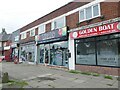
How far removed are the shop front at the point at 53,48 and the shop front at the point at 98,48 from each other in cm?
158

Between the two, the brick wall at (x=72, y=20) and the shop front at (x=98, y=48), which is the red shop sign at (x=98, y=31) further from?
the brick wall at (x=72, y=20)

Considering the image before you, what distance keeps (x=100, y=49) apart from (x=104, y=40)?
2.49ft

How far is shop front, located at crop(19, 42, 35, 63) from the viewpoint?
21.2m

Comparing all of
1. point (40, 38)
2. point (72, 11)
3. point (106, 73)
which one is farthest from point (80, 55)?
point (40, 38)

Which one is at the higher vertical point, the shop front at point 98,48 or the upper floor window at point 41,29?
the upper floor window at point 41,29

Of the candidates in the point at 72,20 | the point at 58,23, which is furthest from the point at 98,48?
the point at 58,23

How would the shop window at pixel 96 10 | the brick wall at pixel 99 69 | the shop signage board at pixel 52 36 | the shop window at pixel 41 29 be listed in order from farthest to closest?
the shop window at pixel 41 29, the shop signage board at pixel 52 36, the shop window at pixel 96 10, the brick wall at pixel 99 69

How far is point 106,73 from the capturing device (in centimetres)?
1084

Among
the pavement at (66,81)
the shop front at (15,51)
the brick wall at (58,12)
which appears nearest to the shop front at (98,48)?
the pavement at (66,81)

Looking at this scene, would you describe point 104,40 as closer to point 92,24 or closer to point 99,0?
point 92,24

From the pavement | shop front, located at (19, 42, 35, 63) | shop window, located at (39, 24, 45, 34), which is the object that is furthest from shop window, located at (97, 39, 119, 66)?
shop front, located at (19, 42, 35, 63)

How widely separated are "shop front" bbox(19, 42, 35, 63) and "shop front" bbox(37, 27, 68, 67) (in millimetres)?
1653

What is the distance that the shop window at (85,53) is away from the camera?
12129mm

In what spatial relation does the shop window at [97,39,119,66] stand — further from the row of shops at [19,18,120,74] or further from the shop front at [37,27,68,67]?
the shop front at [37,27,68,67]
